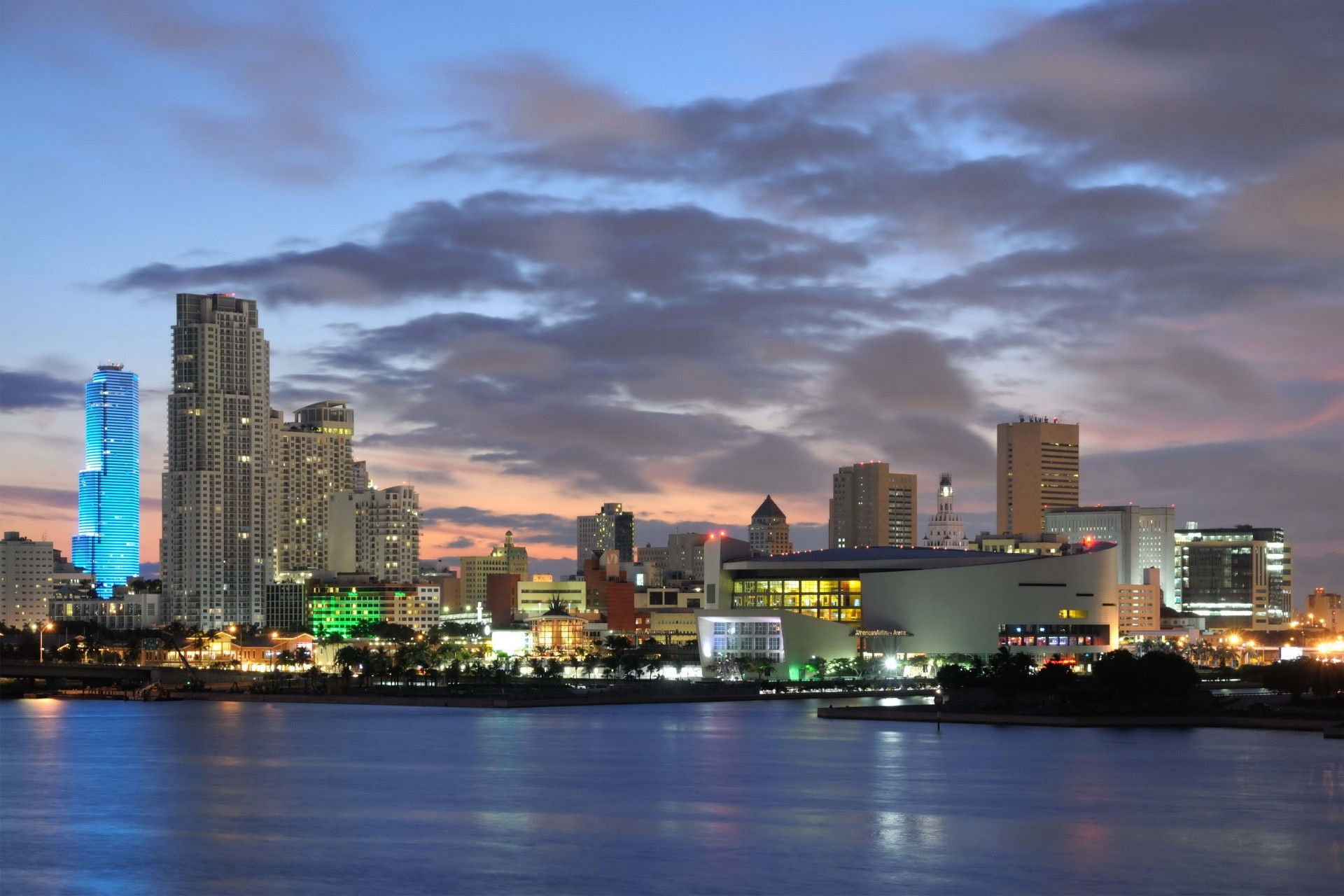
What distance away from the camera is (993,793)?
55094 mm

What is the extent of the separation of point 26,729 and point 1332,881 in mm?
71226

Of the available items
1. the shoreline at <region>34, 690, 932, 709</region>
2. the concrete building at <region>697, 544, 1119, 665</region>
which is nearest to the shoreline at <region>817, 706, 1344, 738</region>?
the shoreline at <region>34, 690, 932, 709</region>

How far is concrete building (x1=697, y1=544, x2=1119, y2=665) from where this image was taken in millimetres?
135875

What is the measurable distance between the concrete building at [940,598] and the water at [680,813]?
52613mm

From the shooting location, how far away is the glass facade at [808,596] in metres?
142

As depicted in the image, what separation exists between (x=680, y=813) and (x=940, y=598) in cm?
8790

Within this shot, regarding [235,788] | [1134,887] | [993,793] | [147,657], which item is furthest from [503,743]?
[147,657]

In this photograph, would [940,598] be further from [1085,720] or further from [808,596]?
[1085,720]

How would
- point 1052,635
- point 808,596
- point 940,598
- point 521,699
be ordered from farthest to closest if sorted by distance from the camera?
point 808,596, point 1052,635, point 940,598, point 521,699

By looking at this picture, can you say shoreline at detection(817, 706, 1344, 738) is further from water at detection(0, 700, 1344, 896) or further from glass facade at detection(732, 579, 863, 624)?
glass facade at detection(732, 579, 863, 624)

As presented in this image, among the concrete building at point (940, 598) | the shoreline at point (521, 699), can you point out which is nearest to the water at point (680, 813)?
the shoreline at point (521, 699)

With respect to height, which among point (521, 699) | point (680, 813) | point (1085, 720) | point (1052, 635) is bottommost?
point (521, 699)

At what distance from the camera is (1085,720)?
87.5 metres

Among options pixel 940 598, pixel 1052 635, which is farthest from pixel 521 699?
pixel 1052 635
